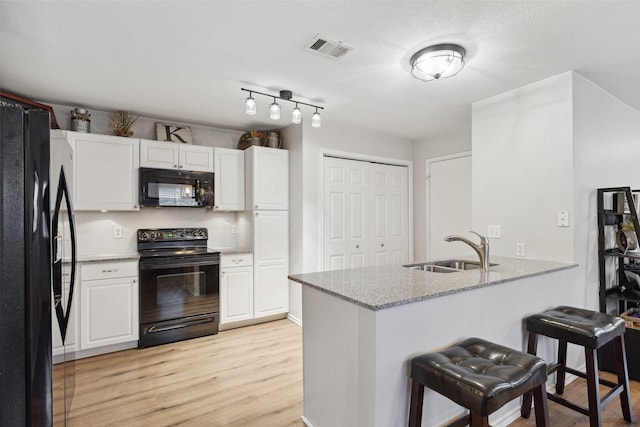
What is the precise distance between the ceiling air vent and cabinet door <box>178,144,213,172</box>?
203 centimetres

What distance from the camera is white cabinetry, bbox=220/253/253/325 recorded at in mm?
3588

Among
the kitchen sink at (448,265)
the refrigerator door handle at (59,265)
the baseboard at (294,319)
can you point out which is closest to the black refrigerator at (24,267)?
the refrigerator door handle at (59,265)

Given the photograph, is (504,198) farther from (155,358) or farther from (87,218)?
(87,218)

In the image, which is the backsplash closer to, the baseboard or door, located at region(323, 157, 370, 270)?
the baseboard

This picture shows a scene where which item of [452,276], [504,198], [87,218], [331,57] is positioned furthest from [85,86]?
[504,198]

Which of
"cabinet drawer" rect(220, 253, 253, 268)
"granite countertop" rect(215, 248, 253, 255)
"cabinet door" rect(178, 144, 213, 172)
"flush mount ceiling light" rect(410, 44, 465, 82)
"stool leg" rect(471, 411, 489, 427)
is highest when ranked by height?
"flush mount ceiling light" rect(410, 44, 465, 82)

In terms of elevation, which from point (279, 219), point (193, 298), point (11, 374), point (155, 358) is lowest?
point (155, 358)

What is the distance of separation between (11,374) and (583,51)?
335cm

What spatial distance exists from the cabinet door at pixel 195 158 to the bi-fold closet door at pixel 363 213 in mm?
1347

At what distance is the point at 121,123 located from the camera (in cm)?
331

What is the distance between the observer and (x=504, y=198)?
2832 millimetres

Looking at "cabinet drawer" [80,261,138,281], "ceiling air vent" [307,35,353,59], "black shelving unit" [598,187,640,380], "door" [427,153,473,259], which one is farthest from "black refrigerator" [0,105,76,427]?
"door" [427,153,473,259]

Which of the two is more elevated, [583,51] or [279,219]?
[583,51]

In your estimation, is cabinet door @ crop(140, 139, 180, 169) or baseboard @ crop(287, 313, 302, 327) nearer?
cabinet door @ crop(140, 139, 180, 169)
